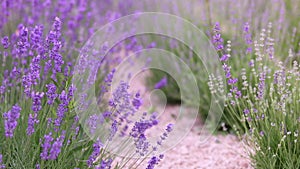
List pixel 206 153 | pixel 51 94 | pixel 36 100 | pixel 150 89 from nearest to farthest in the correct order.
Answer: pixel 36 100 → pixel 51 94 → pixel 206 153 → pixel 150 89

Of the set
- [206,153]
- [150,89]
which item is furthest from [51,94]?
[150,89]

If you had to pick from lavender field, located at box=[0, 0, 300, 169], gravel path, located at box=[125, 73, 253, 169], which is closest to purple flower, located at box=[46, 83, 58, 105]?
lavender field, located at box=[0, 0, 300, 169]

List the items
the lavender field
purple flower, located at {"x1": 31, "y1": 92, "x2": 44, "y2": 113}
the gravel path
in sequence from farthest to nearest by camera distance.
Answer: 1. the gravel path
2. the lavender field
3. purple flower, located at {"x1": 31, "y1": 92, "x2": 44, "y2": 113}

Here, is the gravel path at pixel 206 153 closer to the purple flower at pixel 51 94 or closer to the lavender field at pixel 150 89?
the lavender field at pixel 150 89

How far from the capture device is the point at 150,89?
4680mm

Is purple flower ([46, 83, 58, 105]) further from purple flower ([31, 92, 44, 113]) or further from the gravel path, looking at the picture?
the gravel path

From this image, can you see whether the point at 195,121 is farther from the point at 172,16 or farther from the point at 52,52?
the point at 52,52

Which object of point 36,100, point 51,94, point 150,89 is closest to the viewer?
point 36,100

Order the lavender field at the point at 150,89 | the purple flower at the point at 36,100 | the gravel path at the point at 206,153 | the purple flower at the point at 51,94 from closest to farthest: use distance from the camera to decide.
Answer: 1. the purple flower at the point at 36,100
2. the purple flower at the point at 51,94
3. the lavender field at the point at 150,89
4. the gravel path at the point at 206,153

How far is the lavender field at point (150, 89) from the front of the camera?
2.20 meters

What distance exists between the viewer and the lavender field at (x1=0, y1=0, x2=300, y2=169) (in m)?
2.20

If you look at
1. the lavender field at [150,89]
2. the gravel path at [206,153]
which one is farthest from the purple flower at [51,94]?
the gravel path at [206,153]

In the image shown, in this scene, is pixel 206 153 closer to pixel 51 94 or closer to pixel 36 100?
pixel 51 94

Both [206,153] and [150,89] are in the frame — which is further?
[150,89]
